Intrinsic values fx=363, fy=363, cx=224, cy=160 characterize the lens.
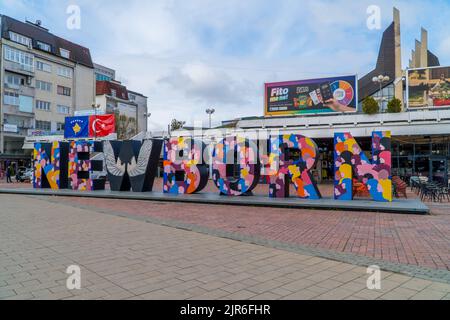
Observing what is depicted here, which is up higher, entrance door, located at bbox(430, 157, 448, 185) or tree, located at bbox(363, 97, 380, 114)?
tree, located at bbox(363, 97, 380, 114)

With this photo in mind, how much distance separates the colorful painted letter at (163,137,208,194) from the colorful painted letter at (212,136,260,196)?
3.05 ft

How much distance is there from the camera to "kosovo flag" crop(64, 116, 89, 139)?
3275cm

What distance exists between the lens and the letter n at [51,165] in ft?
68.5

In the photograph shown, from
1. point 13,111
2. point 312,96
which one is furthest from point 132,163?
point 13,111

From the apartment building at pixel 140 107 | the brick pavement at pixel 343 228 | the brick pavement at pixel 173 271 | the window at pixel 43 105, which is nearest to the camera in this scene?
the brick pavement at pixel 173 271

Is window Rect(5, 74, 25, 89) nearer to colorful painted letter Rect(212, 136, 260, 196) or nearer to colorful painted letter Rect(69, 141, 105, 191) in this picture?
colorful painted letter Rect(69, 141, 105, 191)

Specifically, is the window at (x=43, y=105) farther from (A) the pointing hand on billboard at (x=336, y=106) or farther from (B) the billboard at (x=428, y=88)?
(B) the billboard at (x=428, y=88)

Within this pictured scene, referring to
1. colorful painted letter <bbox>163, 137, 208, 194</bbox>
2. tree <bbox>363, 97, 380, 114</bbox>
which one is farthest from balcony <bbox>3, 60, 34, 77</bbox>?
tree <bbox>363, 97, 380, 114</bbox>

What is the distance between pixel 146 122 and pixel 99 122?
3867 centimetres

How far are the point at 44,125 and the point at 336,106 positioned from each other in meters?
40.3

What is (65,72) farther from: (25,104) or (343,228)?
(343,228)

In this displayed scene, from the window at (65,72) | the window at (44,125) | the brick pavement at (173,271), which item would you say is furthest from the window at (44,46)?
the brick pavement at (173,271)

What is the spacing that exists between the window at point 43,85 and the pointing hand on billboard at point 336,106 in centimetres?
3951
